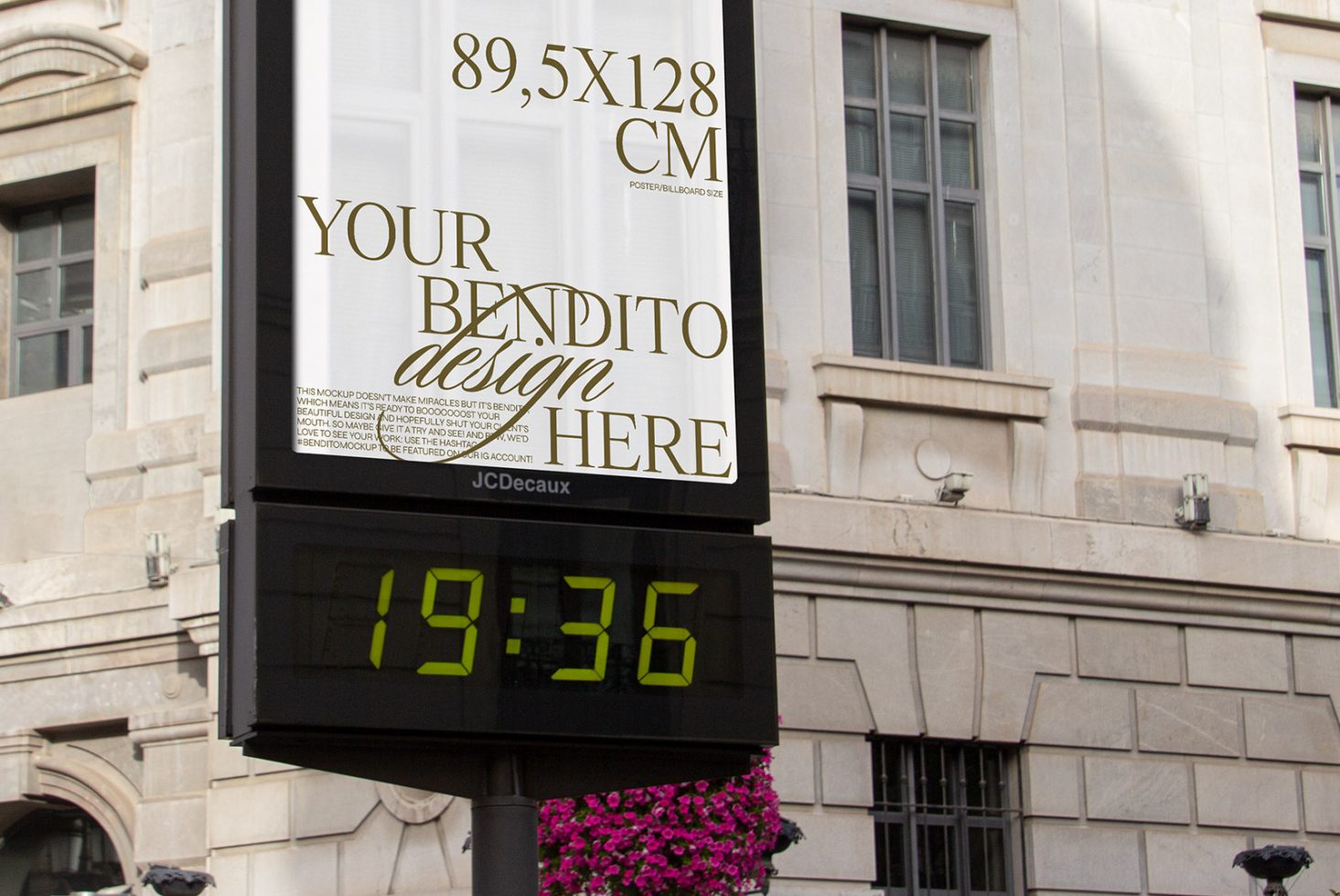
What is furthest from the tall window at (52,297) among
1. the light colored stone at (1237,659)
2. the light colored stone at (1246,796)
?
the light colored stone at (1246,796)

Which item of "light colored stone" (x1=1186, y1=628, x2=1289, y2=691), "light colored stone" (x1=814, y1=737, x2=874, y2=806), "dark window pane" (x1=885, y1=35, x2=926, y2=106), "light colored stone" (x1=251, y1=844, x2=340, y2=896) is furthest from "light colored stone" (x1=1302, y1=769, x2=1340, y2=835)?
"light colored stone" (x1=251, y1=844, x2=340, y2=896)

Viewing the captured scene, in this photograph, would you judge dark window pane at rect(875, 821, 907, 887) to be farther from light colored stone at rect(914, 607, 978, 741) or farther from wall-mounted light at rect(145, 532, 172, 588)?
wall-mounted light at rect(145, 532, 172, 588)

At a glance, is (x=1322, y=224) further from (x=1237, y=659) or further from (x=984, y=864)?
(x=984, y=864)

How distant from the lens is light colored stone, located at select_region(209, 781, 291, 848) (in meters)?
16.6

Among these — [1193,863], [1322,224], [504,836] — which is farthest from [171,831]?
[1322,224]

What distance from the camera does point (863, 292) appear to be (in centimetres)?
1759

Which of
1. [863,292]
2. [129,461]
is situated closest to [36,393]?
[129,461]

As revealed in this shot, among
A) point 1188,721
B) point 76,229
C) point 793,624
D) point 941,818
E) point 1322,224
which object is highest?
point 76,229

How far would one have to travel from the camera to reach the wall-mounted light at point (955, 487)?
16.9 metres

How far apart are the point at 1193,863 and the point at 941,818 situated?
5.70 feet

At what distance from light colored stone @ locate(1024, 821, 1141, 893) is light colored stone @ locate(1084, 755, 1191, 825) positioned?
5.7 inches

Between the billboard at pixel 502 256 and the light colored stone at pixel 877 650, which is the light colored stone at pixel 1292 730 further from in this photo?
the billboard at pixel 502 256

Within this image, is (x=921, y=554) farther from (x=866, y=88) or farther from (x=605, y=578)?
(x=605, y=578)

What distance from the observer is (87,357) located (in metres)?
19.3
